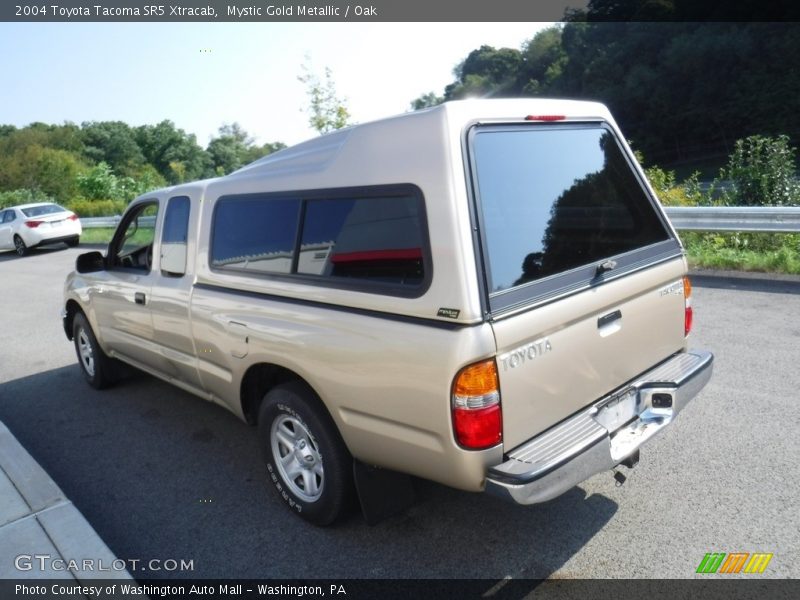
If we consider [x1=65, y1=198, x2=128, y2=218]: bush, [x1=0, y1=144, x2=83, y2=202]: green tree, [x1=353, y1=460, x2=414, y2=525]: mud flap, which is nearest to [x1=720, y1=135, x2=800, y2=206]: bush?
[x1=353, y1=460, x2=414, y2=525]: mud flap

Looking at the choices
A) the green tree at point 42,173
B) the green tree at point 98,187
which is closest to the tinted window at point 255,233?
the green tree at point 98,187

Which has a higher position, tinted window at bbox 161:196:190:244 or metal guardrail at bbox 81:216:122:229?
metal guardrail at bbox 81:216:122:229

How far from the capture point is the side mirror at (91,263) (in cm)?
521

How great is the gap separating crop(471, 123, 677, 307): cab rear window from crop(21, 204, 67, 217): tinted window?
19.2 metres

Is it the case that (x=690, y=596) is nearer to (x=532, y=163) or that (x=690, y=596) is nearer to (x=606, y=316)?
(x=606, y=316)

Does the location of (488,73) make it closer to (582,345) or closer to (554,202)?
(554,202)

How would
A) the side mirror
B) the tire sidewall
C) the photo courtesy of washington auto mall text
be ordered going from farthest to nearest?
1. the tire sidewall
2. the side mirror
3. the photo courtesy of washington auto mall text

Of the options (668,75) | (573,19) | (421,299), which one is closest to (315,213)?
(421,299)

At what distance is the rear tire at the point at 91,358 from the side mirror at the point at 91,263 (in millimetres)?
599

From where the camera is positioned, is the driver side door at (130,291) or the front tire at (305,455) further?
the driver side door at (130,291)

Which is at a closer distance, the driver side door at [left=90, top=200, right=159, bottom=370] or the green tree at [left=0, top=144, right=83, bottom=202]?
the driver side door at [left=90, top=200, right=159, bottom=370]

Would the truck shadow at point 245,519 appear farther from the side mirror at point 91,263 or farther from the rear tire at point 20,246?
the rear tire at point 20,246

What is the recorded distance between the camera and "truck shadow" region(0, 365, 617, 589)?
2.93 metres

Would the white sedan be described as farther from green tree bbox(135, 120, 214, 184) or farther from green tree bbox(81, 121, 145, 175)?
green tree bbox(135, 120, 214, 184)
